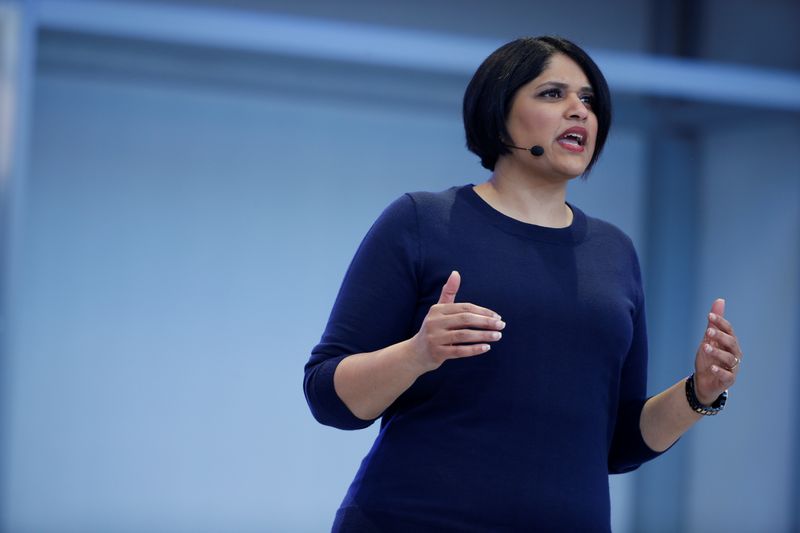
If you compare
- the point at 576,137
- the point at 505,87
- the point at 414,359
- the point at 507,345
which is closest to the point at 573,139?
the point at 576,137

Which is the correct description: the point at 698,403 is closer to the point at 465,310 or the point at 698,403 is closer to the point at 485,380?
the point at 485,380

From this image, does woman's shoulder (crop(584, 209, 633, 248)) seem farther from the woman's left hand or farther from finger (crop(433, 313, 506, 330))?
finger (crop(433, 313, 506, 330))

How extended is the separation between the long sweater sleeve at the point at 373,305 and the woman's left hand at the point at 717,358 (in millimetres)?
378

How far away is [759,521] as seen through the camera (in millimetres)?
4266

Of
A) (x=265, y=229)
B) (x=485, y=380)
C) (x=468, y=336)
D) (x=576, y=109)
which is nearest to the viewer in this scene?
(x=468, y=336)

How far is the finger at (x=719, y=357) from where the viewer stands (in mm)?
1360

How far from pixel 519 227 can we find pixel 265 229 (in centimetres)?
247

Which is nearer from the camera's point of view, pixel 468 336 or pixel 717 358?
pixel 468 336

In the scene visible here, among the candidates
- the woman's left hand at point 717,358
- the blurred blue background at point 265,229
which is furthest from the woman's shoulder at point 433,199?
the blurred blue background at point 265,229

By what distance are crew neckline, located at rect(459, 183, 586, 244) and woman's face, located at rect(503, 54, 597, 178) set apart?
0.24 feet

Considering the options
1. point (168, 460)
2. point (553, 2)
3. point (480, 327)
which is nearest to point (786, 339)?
point (553, 2)

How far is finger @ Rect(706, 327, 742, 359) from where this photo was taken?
136cm

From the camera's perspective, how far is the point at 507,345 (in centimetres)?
131

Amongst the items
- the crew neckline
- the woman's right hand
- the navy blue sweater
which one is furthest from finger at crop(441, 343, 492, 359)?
the crew neckline
